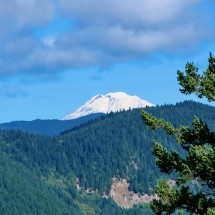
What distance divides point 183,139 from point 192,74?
4.25 metres

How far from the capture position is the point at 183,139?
147ft

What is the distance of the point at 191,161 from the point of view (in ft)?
138

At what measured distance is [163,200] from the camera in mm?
43000

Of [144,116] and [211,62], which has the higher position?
[211,62]

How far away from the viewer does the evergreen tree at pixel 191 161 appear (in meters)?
41.1

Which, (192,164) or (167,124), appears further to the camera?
(167,124)

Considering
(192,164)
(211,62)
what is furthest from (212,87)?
(192,164)

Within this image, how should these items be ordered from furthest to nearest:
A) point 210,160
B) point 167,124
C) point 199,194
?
point 167,124, point 199,194, point 210,160

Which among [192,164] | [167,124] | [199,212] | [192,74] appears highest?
[192,74]

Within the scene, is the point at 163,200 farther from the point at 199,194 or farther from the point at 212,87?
the point at 212,87

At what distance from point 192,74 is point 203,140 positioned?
4608 mm

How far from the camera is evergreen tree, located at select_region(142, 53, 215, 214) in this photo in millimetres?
41094

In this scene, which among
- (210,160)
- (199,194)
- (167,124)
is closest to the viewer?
(210,160)

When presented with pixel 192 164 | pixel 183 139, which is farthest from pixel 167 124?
pixel 192 164
